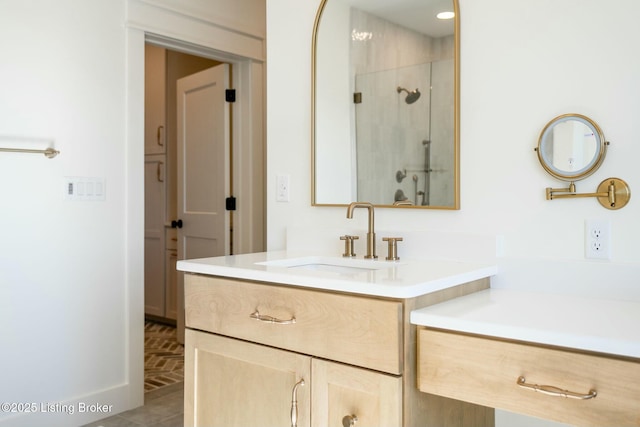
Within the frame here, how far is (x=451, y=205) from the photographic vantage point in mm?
1720

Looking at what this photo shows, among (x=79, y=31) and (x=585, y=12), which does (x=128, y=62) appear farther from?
(x=585, y=12)

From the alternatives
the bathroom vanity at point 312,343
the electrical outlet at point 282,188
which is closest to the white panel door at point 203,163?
the electrical outlet at point 282,188

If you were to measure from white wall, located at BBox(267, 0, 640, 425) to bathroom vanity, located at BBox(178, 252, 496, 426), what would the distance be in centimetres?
16

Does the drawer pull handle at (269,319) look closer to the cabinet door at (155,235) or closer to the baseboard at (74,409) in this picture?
the baseboard at (74,409)

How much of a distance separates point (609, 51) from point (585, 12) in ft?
0.43

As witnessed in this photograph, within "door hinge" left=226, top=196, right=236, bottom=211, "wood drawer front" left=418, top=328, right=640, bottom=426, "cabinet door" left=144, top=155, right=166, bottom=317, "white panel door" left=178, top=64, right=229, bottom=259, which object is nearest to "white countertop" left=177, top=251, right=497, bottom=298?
"wood drawer front" left=418, top=328, right=640, bottom=426

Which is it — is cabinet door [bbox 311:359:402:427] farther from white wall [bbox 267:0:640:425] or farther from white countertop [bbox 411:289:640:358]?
white wall [bbox 267:0:640:425]

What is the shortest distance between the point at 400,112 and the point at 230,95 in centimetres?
179

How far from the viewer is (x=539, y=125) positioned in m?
1.56

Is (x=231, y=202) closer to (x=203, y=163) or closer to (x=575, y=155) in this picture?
(x=203, y=163)

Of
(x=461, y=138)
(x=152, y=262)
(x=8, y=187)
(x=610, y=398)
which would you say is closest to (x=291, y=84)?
(x=461, y=138)

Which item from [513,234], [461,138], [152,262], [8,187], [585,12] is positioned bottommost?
[152,262]

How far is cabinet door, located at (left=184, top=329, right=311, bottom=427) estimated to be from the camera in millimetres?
1419

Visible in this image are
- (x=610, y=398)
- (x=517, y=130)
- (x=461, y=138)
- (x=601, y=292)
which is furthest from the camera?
(x=461, y=138)
